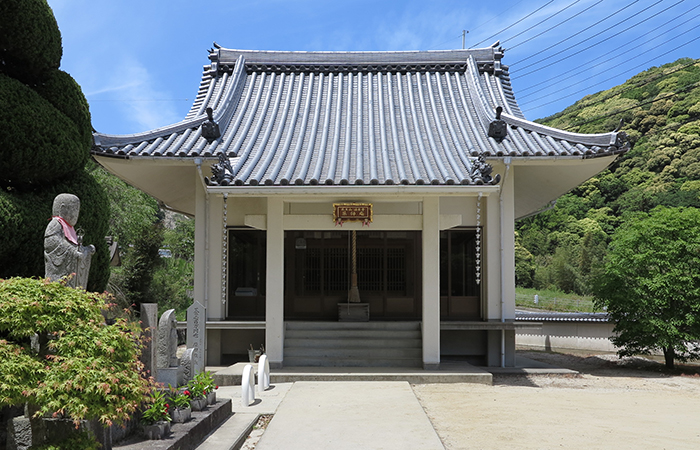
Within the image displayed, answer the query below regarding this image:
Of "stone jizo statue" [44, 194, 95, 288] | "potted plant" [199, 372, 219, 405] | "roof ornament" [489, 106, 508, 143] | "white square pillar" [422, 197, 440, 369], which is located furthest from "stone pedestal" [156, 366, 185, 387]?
"roof ornament" [489, 106, 508, 143]

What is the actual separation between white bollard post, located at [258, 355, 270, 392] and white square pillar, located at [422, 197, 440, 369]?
10.5 ft

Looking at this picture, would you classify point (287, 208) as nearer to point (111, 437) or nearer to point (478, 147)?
point (478, 147)

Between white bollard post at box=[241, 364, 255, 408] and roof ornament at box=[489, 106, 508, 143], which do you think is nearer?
white bollard post at box=[241, 364, 255, 408]

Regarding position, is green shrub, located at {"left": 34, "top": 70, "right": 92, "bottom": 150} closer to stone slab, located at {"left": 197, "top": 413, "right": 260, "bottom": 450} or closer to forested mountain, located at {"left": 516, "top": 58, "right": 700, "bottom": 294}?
stone slab, located at {"left": 197, "top": 413, "right": 260, "bottom": 450}

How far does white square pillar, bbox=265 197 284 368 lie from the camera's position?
10.8m

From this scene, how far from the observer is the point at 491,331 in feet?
40.2

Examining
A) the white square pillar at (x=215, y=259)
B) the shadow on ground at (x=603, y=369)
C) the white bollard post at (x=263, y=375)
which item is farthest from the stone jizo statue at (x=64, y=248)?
the shadow on ground at (x=603, y=369)

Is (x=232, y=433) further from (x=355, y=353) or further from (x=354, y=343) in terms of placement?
(x=354, y=343)

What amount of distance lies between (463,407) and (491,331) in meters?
4.23

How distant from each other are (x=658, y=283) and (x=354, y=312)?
6.84m

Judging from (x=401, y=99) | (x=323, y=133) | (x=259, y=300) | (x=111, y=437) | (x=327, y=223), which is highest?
(x=401, y=99)

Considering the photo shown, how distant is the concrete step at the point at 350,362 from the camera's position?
1116 cm

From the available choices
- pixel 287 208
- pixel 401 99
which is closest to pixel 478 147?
pixel 401 99

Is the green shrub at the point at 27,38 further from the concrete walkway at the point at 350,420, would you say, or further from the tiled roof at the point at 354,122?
the concrete walkway at the point at 350,420
